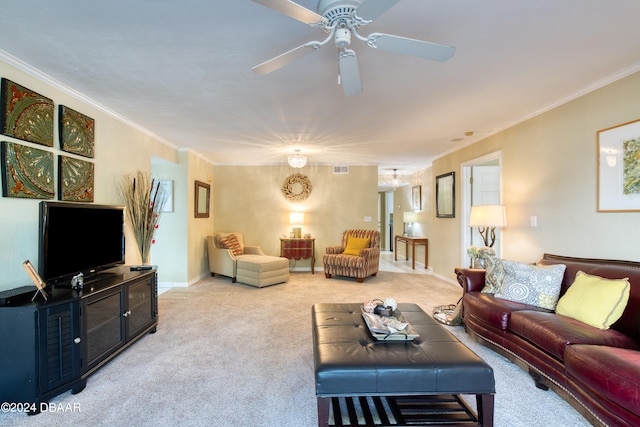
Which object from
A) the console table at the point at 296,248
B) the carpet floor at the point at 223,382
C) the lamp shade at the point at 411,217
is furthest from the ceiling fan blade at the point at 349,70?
the lamp shade at the point at 411,217

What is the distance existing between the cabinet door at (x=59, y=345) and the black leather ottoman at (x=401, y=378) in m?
1.66

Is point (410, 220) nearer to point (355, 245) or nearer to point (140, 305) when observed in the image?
point (355, 245)

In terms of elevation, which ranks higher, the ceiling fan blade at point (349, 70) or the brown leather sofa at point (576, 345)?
the ceiling fan blade at point (349, 70)

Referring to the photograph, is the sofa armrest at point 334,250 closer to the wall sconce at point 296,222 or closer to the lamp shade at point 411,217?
the wall sconce at point 296,222

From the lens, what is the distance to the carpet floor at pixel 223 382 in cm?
179

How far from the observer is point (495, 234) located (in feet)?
14.3

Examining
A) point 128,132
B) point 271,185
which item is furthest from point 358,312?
point 271,185

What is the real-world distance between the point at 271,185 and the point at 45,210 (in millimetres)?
4601

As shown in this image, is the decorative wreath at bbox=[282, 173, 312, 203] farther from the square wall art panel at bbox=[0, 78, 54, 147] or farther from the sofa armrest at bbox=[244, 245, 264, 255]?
the square wall art panel at bbox=[0, 78, 54, 147]

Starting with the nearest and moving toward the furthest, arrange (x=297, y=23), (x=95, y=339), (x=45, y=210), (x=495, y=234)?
(x=297, y=23)
(x=45, y=210)
(x=95, y=339)
(x=495, y=234)

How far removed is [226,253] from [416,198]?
4.66 metres

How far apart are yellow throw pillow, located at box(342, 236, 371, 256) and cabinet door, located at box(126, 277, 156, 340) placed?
3.65 m

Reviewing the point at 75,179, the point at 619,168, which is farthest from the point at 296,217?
the point at 619,168

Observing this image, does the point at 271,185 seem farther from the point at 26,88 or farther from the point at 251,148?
the point at 26,88
